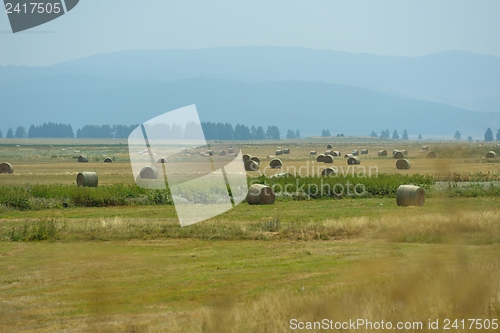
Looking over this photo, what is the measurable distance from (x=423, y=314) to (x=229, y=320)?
248cm

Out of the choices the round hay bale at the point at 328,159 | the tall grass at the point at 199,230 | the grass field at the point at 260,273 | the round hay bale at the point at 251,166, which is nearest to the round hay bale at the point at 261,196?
the tall grass at the point at 199,230

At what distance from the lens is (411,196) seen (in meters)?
28.4

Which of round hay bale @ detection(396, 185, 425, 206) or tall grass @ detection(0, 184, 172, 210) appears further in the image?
tall grass @ detection(0, 184, 172, 210)

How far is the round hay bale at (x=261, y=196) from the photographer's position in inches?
1237

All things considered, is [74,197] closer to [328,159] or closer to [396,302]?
[396,302]

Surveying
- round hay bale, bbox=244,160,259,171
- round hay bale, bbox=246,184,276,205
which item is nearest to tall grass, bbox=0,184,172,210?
round hay bale, bbox=246,184,276,205

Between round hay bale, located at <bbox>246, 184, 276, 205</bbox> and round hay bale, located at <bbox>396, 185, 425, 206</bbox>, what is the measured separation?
587cm

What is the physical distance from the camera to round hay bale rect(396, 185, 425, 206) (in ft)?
92.2

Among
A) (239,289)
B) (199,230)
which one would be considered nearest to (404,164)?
(199,230)

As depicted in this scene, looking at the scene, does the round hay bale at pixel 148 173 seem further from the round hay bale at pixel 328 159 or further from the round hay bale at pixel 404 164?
the round hay bale at pixel 328 159

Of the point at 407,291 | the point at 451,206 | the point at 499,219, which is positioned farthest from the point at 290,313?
the point at 499,219

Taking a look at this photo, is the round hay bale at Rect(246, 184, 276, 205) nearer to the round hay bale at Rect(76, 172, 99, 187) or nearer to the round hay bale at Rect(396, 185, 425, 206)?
the round hay bale at Rect(396, 185, 425, 206)

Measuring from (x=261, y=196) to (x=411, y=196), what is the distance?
6881mm

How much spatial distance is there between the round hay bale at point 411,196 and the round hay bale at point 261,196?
587cm
